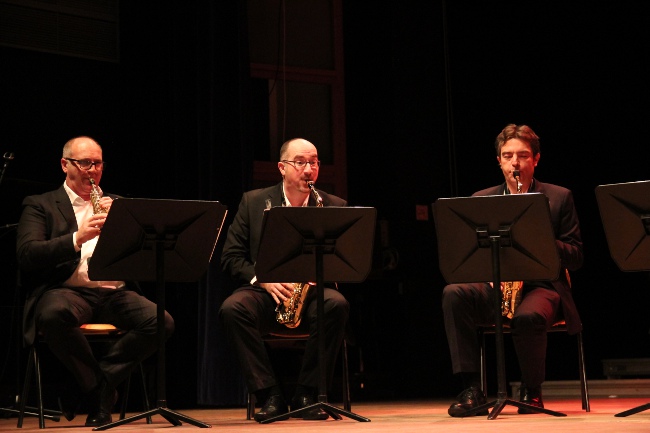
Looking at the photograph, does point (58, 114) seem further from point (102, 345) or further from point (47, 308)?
point (47, 308)

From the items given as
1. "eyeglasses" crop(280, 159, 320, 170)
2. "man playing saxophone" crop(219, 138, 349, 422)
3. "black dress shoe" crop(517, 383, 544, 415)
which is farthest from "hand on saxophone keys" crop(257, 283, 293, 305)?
"black dress shoe" crop(517, 383, 544, 415)

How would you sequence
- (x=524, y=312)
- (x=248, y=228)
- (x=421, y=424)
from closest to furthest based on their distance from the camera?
(x=421, y=424), (x=524, y=312), (x=248, y=228)

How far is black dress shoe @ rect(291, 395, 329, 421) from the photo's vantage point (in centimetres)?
413

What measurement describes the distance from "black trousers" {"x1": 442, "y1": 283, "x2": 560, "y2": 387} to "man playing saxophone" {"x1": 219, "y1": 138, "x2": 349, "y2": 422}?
0.51 m

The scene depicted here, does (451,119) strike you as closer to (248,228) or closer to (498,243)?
(248,228)

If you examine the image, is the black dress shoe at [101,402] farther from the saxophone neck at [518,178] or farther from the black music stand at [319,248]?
the saxophone neck at [518,178]

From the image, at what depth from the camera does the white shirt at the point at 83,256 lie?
4.53 metres

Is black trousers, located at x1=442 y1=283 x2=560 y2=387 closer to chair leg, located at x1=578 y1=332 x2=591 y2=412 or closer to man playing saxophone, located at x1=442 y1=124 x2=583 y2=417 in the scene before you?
man playing saxophone, located at x1=442 y1=124 x2=583 y2=417

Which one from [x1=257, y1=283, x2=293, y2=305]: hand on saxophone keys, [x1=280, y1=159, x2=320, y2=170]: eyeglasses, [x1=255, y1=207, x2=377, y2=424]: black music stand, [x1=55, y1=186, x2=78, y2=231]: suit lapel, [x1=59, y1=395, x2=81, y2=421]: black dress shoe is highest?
[x1=280, y1=159, x2=320, y2=170]: eyeglasses

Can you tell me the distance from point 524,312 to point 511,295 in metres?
0.32

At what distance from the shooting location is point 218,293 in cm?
579

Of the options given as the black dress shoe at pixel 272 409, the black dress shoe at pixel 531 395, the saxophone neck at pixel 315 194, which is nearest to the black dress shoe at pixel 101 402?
the black dress shoe at pixel 272 409

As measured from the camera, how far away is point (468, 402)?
434 cm

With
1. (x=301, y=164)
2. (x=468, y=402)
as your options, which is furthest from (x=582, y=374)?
(x=301, y=164)
